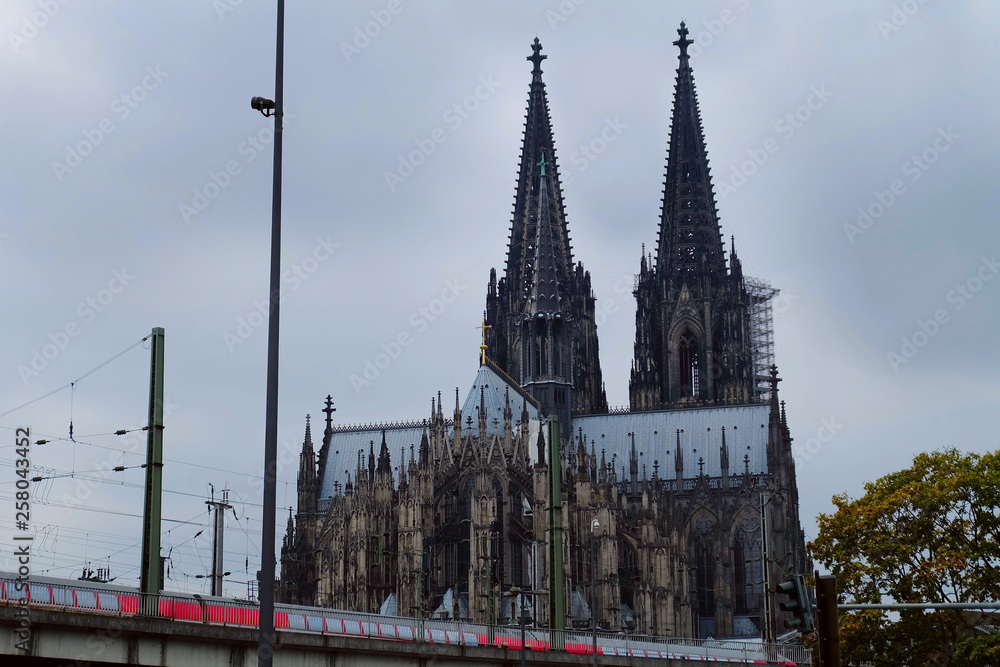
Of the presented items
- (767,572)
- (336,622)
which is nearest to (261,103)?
(336,622)

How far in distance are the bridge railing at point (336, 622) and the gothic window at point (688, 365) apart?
4509 cm

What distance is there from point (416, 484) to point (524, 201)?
125ft

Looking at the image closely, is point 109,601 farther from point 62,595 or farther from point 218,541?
point 218,541

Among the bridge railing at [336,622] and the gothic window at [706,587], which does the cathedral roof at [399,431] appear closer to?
the gothic window at [706,587]

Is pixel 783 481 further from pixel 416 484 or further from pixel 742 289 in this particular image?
pixel 416 484

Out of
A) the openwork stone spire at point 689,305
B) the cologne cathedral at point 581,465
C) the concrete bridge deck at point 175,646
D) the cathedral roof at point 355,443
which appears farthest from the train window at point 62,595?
the openwork stone spire at point 689,305

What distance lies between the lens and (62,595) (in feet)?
109

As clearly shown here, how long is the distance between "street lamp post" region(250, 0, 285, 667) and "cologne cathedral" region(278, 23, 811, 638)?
1811 inches

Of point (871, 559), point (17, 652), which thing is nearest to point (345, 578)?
point (871, 559)

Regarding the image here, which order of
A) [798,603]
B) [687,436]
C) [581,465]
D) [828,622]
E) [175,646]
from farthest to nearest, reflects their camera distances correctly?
[687,436]
[581,465]
[175,646]
[798,603]
[828,622]

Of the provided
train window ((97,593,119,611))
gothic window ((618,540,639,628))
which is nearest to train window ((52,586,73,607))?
train window ((97,593,119,611))

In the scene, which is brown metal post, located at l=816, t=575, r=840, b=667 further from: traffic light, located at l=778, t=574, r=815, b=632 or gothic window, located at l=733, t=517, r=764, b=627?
gothic window, located at l=733, t=517, r=764, b=627

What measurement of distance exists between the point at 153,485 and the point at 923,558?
25879mm

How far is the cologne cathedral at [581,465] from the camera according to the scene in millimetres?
80500
